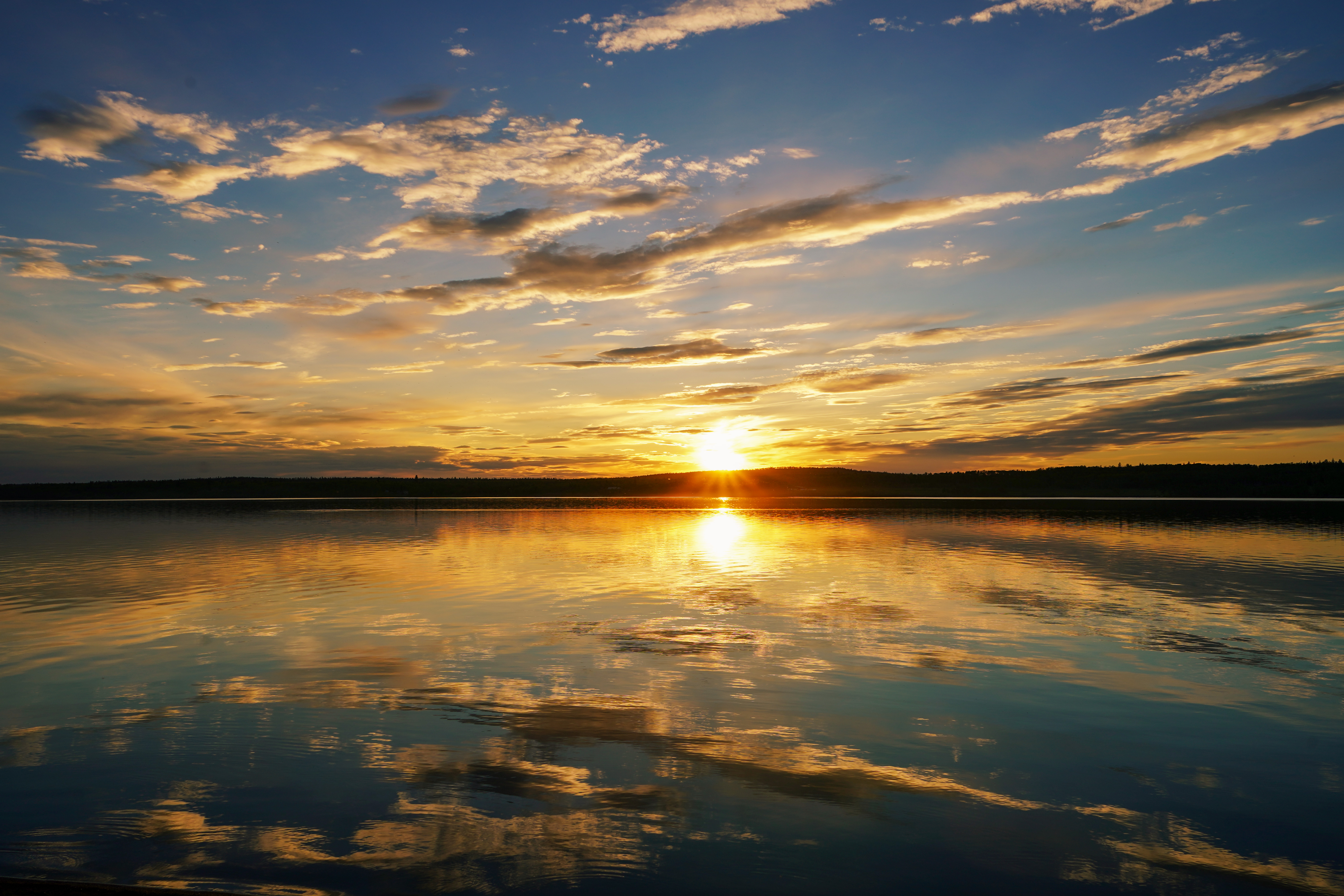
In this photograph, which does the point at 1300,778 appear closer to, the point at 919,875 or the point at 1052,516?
the point at 919,875

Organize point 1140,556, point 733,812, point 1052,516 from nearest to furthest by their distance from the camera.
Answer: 1. point 733,812
2. point 1140,556
3. point 1052,516

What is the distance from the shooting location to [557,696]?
12.5 m

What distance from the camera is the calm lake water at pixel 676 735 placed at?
6988mm

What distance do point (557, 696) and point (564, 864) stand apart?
569 centimetres

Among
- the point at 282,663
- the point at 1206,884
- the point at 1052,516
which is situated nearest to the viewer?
the point at 1206,884

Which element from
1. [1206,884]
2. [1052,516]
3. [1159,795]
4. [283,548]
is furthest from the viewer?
[1052,516]

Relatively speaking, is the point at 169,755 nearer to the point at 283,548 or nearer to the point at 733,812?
the point at 733,812

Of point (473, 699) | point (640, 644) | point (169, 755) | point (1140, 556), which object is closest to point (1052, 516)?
point (1140, 556)

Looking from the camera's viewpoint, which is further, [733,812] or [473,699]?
[473,699]

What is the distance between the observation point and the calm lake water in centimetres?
699

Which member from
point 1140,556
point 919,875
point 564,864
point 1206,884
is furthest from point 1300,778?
point 1140,556

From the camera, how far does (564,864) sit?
6.86 m

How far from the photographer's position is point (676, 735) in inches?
416

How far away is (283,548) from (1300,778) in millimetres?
39748
